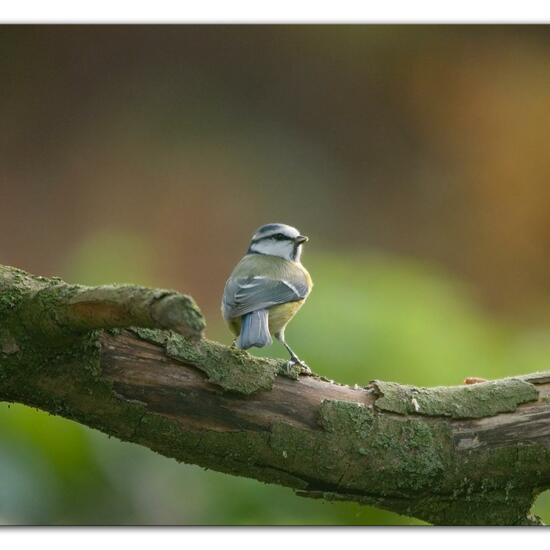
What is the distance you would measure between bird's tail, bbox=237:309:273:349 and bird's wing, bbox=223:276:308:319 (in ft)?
0.05

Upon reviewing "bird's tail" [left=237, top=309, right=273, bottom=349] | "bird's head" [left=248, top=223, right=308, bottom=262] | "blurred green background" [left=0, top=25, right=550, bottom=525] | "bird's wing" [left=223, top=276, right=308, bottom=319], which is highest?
"blurred green background" [left=0, top=25, right=550, bottom=525]

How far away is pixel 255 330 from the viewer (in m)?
1.85

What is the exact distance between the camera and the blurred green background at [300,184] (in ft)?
7.57

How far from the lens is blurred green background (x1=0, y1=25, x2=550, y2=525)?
2307 millimetres

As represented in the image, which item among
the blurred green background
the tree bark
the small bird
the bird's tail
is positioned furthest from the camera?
the blurred green background

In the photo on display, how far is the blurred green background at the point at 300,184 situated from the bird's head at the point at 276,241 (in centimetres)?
31

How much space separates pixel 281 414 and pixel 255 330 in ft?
0.97

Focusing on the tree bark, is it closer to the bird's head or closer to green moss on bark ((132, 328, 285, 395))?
green moss on bark ((132, 328, 285, 395))
